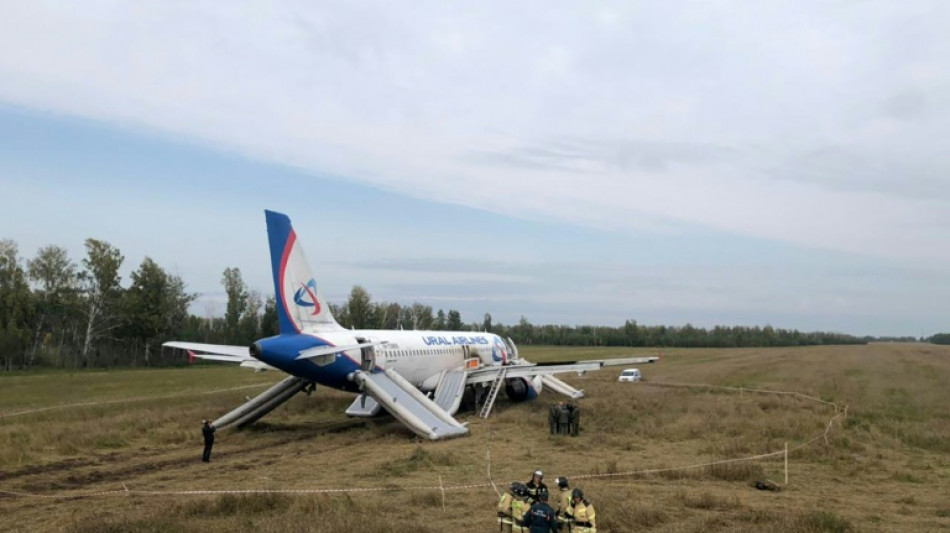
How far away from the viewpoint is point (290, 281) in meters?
25.1

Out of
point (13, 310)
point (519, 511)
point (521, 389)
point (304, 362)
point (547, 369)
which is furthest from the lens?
point (13, 310)

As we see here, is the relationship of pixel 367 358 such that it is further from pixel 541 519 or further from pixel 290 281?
pixel 541 519

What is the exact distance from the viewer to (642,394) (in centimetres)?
3903

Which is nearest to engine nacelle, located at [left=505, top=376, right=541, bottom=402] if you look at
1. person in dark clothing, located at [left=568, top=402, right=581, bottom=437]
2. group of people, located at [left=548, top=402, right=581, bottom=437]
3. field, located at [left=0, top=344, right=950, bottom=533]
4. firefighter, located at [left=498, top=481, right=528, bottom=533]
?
field, located at [left=0, top=344, right=950, bottom=533]

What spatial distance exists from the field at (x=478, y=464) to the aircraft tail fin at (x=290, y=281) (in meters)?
4.24

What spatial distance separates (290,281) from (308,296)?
0.96 metres

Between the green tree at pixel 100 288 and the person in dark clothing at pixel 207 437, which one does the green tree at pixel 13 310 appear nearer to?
the green tree at pixel 100 288

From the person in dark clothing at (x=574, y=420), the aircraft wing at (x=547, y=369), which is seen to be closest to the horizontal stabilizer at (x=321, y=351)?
the person in dark clothing at (x=574, y=420)

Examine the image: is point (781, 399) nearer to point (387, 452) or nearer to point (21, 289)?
point (387, 452)

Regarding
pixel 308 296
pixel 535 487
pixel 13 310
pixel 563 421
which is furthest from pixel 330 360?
pixel 13 310

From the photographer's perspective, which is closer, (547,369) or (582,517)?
(582,517)

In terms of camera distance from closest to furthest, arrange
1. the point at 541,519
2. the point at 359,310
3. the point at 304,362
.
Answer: the point at 541,519 < the point at 304,362 < the point at 359,310

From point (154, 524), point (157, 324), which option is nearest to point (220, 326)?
point (157, 324)

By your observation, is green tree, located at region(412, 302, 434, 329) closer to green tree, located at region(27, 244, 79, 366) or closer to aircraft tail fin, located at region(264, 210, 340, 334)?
green tree, located at region(27, 244, 79, 366)
